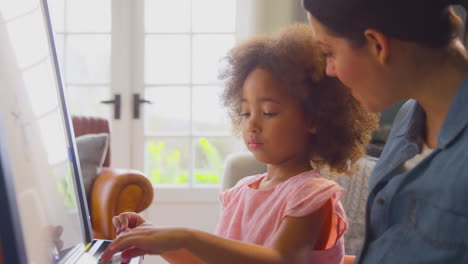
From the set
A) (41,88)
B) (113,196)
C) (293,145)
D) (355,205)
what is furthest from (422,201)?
(113,196)

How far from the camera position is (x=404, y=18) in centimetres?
67

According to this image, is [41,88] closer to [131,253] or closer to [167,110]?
[131,253]

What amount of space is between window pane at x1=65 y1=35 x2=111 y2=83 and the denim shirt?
2614 millimetres

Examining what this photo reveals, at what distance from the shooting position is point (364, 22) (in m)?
0.69

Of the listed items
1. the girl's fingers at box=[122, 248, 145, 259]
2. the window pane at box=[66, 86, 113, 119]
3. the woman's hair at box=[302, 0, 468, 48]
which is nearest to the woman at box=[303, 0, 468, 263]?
the woman's hair at box=[302, 0, 468, 48]

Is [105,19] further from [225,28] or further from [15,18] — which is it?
[15,18]

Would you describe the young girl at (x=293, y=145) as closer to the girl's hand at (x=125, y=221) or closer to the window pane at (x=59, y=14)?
the girl's hand at (x=125, y=221)

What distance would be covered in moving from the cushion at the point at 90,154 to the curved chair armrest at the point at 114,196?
4cm

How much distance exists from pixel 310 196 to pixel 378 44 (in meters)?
0.30

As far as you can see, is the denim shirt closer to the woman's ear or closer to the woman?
the woman

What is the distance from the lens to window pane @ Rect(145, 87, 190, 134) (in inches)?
126

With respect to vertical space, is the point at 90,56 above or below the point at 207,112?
above

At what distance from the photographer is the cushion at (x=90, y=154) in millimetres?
2125

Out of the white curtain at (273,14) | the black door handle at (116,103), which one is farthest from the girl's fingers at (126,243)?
the black door handle at (116,103)
